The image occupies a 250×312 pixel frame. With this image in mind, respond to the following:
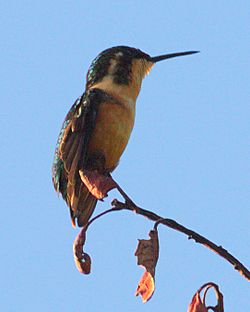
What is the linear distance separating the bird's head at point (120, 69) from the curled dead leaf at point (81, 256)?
3042mm

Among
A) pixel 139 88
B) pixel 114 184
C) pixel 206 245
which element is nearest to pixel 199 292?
pixel 206 245

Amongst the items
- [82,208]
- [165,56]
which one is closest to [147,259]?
[82,208]

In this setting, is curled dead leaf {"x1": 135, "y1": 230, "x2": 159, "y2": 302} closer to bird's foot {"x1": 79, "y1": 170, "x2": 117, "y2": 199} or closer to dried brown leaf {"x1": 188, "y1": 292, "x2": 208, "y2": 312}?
dried brown leaf {"x1": 188, "y1": 292, "x2": 208, "y2": 312}

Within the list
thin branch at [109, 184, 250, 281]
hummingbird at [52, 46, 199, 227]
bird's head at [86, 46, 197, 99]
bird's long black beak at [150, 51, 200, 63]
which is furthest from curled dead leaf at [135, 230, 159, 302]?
bird's long black beak at [150, 51, 200, 63]

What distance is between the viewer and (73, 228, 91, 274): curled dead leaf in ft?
12.3

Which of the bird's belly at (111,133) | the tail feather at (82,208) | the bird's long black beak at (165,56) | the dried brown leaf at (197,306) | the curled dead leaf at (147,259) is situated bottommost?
the dried brown leaf at (197,306)

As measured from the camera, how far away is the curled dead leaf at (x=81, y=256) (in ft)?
12.3

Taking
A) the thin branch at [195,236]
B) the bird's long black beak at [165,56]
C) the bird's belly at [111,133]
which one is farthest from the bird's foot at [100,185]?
the bird's long black beak at [165,56]

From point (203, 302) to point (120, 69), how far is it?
4193mm

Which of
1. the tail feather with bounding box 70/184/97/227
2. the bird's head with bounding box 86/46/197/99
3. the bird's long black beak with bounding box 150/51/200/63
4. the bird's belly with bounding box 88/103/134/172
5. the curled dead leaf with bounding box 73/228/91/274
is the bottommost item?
the curled dead leaf with bounding box 73/228/91/274

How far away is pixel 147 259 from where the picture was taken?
307 centimetres

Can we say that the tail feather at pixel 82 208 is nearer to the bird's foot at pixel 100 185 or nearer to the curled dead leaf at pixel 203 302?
the bird's foot at pixel 100 185

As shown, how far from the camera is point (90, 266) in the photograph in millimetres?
3811

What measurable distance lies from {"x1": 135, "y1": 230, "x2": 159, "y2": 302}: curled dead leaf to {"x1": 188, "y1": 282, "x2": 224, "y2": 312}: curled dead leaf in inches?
9.2
